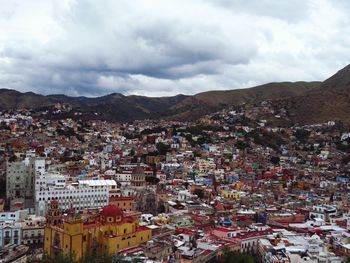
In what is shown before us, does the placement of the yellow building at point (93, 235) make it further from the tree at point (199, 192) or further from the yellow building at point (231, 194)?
the yellow building at point (231, 194)

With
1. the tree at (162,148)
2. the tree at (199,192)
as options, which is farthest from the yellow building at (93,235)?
the tree at (162,148)

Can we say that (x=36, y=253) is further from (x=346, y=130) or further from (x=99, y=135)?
(x=346, y=130)

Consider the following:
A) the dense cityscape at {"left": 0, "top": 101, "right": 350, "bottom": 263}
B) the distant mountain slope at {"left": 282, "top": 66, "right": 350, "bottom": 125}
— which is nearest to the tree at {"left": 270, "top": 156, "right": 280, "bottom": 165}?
the dense cityscape at {"left": 0, "top": 101, "right": 350, "bottom": 263}

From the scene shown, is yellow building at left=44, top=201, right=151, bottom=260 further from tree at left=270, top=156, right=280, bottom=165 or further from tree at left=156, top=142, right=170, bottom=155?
tree at left=270, top=156, right=280, bottom=165

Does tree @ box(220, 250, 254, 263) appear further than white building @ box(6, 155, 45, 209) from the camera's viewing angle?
No

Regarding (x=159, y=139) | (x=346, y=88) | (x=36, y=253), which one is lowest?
(x=36, y=253)

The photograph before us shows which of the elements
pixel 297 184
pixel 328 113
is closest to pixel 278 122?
pixel 328 113

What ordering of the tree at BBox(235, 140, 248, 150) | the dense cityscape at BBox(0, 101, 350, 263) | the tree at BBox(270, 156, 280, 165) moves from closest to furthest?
the dense cityscape at BBox(0, 101, 350, 263) → the tree at BBox(270, 156, 280, 165) → the tree at BBox(235, 140, 248, 150)
